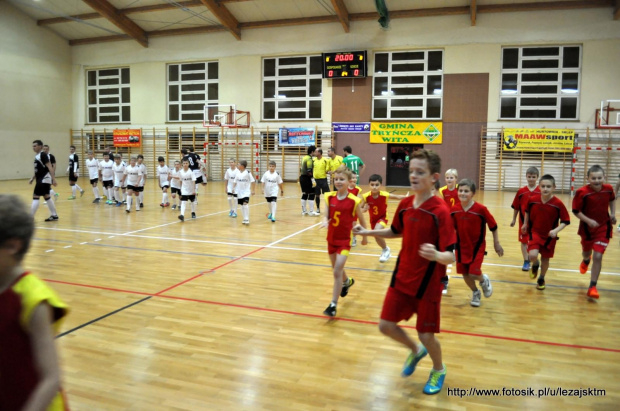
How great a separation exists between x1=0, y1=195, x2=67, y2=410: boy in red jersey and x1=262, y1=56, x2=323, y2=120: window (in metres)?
21.5

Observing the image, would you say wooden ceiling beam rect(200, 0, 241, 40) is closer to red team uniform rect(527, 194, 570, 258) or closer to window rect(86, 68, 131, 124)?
window rect(86, 68, 131, 124)

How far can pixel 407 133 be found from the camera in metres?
21.0

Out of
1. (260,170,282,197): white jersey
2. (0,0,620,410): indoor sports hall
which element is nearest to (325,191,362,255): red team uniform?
(0,0,620,410): indoor sports hall

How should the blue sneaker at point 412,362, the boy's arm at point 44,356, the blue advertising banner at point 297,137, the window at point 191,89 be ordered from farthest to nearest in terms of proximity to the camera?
the window at point 191,89 < the blue advertising banner at point 297,137 < the blue sneaker at point 412,362 < the boy's arm at point 44,356

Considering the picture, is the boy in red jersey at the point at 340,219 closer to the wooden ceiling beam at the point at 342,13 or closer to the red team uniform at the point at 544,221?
the red team uniform at the point at 544,221

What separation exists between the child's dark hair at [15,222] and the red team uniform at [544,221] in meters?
5.38

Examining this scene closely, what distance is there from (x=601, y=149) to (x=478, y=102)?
5387 mm

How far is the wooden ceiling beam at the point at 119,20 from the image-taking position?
21016 millimetres

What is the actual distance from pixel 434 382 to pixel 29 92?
27524 millimetres

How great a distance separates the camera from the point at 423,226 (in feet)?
9.67

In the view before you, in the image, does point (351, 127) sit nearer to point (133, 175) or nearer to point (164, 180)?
point (164, 180)

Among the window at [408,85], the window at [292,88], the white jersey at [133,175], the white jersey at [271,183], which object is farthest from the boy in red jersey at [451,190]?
the window at [292,88]

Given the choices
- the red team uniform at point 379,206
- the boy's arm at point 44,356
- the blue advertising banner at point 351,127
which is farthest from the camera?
the blue advertising banner at point 351,127

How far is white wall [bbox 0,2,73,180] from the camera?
75.3ft
